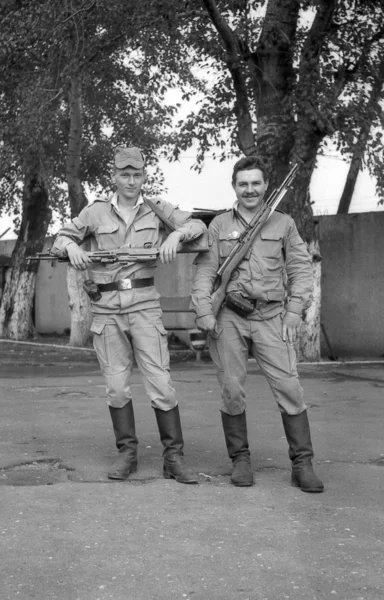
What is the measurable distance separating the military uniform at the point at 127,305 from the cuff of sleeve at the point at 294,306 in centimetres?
71

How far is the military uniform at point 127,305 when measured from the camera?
230 inches

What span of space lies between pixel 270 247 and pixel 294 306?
1.27ft

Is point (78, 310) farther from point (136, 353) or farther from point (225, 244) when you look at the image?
point (225, 244)

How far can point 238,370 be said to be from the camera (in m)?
5.73

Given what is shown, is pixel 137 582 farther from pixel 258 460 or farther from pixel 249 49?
Answer: pixel 249 49

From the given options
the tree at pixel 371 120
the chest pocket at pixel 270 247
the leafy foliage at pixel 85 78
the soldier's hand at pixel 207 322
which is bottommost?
the soldier's hand at pixel 207 322

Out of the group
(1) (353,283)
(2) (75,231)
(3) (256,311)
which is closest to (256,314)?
(3) (256,311)

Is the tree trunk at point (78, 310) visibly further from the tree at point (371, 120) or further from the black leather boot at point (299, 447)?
the black leather boot at point (299, 447)

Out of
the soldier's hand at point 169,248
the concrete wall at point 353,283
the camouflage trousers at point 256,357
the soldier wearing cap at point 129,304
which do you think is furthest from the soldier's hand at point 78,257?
the concrete wall at point 353,283

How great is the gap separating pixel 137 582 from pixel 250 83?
11.3 meters

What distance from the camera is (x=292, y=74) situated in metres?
14.0

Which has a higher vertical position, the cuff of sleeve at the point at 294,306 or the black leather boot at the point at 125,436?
the cuff of sleeve at the point at 294,306

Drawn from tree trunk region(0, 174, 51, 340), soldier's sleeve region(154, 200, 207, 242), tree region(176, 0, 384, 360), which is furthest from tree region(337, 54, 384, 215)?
tree trunk region(0, 174, 51, 340)

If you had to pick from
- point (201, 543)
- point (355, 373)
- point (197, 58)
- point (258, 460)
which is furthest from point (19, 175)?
point (201, 543)
